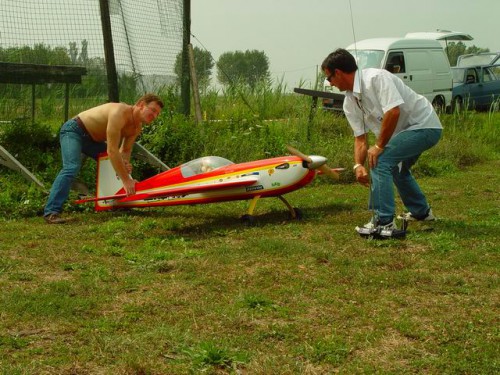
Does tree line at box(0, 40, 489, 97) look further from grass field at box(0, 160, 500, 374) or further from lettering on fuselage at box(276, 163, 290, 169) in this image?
lettering on fuselage at box(276, 163, 290, 169)

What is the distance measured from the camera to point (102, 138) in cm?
810

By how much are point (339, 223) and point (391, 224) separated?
0.91 m

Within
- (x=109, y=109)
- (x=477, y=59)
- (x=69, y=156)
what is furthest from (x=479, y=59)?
(x=69, y=156)

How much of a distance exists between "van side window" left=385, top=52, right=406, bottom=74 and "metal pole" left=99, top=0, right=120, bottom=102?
11.3m

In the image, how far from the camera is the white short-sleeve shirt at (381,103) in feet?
20.6

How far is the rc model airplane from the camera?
745cm

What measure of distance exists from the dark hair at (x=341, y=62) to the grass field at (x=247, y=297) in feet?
5.03

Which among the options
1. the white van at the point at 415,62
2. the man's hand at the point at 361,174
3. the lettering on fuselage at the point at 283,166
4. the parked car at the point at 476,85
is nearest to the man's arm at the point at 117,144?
the lettering on fuselage at the point at 283,166

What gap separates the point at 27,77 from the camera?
359 inches

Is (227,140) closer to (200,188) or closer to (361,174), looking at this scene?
(200,188)

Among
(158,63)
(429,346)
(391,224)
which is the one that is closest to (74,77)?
(158,63)

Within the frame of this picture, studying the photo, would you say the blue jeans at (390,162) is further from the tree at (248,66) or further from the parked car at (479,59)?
the parked car at (479,59)

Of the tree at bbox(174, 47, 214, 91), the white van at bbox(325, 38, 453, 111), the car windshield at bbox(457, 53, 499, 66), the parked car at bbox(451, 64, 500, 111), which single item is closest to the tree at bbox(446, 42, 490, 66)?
the car windshield at bbox(457, 53, 499, 66)

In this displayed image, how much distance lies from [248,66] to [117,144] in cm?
951
